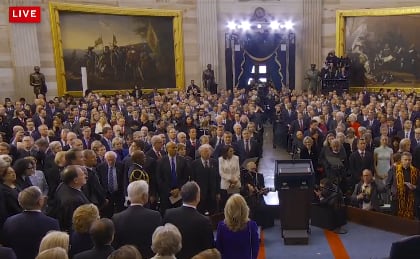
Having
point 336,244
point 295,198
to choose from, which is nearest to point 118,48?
point 295,198

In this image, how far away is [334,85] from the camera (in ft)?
71.8

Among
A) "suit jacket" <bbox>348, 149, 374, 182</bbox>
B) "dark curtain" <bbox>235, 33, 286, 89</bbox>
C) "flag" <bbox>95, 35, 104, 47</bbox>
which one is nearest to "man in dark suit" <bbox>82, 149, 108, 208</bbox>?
"suit jacket" <bbox>348, 149, 374, 182</bbox>

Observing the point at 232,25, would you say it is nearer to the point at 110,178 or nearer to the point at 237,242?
the point at 110,178

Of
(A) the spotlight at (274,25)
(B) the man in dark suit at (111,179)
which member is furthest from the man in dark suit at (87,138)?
(A) the spotlight at (274,25)

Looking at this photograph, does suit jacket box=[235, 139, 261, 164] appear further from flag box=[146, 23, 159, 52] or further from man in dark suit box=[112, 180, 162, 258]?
flag box=[146, 23, 159, 52]

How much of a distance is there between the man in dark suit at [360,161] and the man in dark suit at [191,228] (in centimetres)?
543

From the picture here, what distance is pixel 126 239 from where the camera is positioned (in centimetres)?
438

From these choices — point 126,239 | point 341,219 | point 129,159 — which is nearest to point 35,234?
point 126,239

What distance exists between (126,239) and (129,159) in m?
3.15

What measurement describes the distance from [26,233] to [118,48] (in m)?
18.2

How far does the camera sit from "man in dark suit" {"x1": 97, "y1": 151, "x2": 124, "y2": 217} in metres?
7.51

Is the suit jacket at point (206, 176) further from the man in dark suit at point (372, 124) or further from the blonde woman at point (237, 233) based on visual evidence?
the man in dark suit at point (372, 124)

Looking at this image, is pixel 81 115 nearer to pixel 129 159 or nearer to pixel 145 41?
pixel 129 159

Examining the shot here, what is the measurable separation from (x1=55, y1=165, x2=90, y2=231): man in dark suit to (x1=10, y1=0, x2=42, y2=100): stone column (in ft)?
49.6
